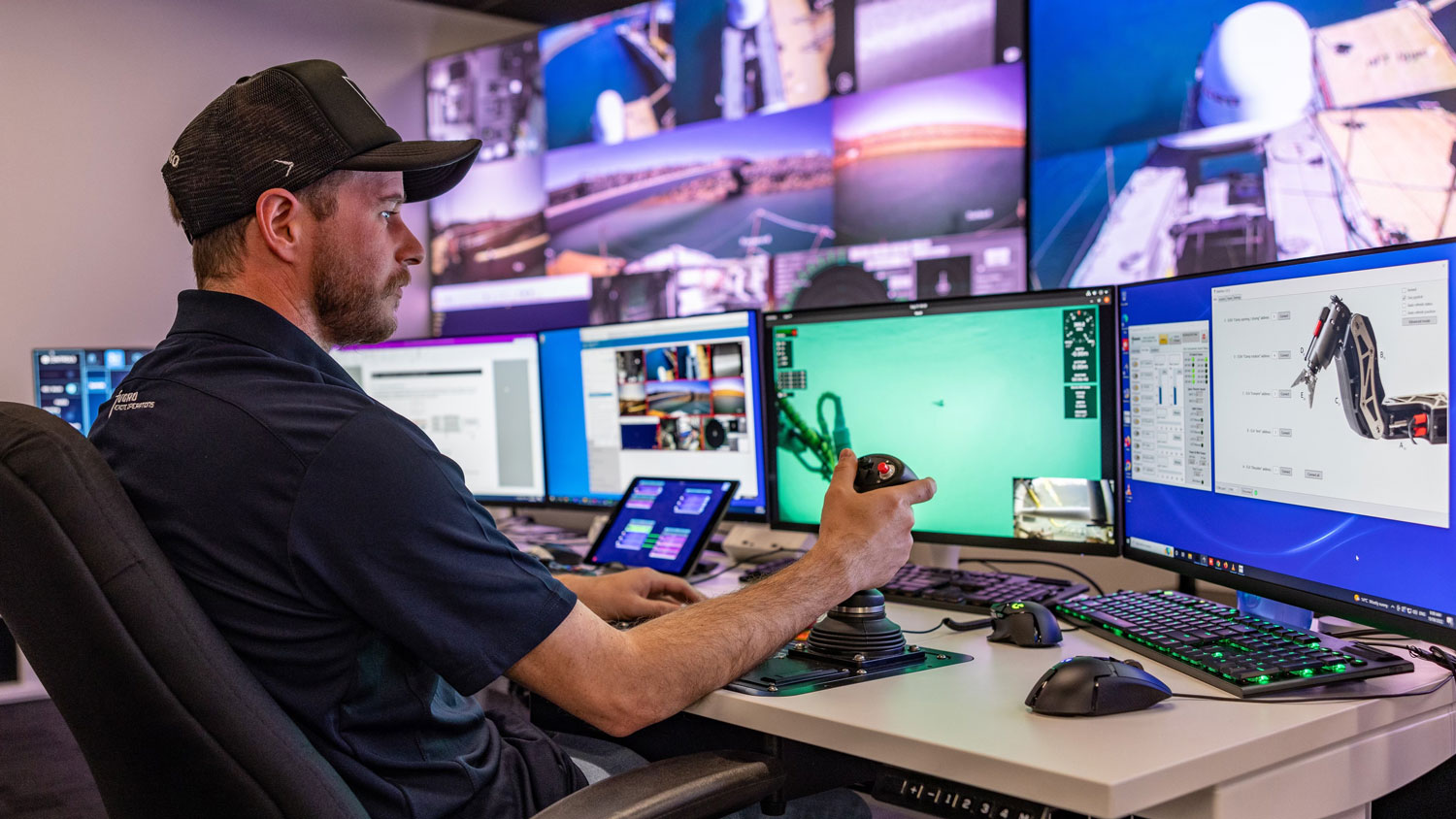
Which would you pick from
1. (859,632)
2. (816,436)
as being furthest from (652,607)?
(816,436)

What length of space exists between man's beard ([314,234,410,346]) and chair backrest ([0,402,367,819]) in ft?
1.19

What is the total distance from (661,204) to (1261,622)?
234 centimetres

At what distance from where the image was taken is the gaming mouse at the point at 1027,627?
1.29 metres

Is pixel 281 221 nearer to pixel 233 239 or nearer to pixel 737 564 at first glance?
pixel 233 239

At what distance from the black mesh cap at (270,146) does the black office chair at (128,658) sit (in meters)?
0.34

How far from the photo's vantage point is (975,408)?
1.63 meters

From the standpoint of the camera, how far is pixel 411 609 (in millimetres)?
926

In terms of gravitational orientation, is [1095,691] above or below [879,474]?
below

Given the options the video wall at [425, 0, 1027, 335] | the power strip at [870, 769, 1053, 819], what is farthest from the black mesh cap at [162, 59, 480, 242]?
the video wall at [425, 0, 1027, 335]

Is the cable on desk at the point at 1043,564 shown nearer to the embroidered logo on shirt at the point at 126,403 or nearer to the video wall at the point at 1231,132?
the video wall at the point at 1231,132

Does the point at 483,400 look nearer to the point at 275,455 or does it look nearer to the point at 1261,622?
the point at 275,455

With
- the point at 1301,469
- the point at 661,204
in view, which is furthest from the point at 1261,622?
the point at 661,204

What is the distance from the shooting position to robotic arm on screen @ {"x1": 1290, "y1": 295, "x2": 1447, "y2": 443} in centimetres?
100

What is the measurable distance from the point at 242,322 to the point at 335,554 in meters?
0.28
